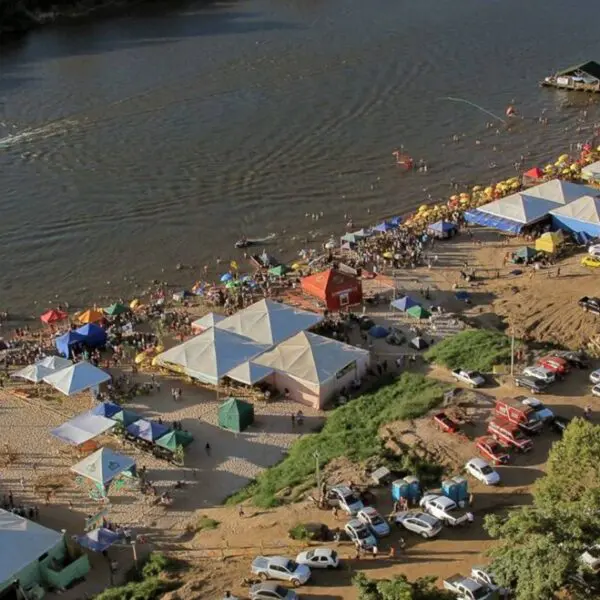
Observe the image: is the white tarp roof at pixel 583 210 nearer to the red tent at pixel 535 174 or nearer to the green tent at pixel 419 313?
the red tent at pixel 535 174

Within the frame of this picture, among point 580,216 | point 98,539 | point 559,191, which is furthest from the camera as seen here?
point 559,191

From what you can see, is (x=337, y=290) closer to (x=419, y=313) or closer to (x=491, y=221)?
(x=419, y=313)

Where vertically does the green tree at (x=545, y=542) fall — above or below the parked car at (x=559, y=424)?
above

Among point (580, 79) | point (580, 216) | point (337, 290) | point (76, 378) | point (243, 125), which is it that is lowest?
A: point (76, 378)

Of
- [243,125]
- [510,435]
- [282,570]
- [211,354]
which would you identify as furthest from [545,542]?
[243,125]

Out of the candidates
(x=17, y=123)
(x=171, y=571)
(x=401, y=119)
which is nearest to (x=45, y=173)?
(x=17, y=123)

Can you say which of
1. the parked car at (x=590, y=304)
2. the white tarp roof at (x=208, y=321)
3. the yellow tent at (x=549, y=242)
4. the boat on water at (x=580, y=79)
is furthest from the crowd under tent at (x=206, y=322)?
the boat on water at (x=580, y=79)

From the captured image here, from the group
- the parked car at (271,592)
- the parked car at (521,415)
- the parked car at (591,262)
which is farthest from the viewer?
the parked car at (591,262)
